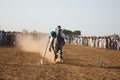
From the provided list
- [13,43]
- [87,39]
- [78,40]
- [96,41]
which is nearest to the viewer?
[13,43]

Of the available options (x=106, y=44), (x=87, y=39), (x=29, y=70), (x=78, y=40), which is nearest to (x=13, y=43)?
(x=106, y=44)

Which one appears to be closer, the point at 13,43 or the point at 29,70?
the point at 29,70

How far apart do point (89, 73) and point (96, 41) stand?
107 ft

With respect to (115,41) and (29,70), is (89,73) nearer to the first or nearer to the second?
(29,70)

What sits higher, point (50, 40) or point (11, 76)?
point (50, 40)

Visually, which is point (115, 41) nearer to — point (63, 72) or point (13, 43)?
point (13, 43)

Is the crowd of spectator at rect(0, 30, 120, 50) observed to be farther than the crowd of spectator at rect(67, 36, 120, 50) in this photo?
No

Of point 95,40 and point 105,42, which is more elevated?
point 95,40

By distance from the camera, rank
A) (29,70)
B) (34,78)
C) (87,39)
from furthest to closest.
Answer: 1. (87,39)
2. (29,70)
3. (34,78)

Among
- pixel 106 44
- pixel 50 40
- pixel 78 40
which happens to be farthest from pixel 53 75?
pixel 78 40

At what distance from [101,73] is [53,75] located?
264cm

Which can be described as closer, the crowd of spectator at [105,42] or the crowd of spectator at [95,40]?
the crowd of spectator at [95,40]

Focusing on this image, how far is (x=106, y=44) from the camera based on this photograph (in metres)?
42.3

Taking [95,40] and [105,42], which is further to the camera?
[95,40]
